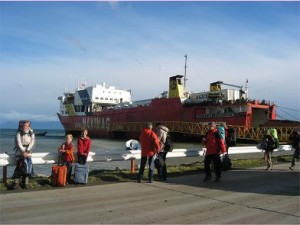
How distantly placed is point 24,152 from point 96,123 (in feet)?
164

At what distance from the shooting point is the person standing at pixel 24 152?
8438mm

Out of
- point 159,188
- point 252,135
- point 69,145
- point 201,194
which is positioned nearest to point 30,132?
point 69,145

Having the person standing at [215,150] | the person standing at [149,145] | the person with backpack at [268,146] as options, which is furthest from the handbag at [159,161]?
the person with backpack at [268,146]

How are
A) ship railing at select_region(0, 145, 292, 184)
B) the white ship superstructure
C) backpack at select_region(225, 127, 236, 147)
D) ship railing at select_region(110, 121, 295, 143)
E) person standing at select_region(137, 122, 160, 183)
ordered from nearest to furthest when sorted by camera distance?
ship railing at select_region(0, 145, 292, 184), person standing at select_region(137, 122, 160, 183), backpack at select_region(225, 127, 236, 147), ship railing at select_region(110, 121, 295, 143), the white ship superstructure

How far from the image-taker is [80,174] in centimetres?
917

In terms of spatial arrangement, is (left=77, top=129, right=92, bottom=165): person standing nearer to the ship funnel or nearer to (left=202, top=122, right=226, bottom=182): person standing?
(left=202, top=122, right=226, bottom=182): person standing

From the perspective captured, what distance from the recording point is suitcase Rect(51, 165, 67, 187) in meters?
8.78

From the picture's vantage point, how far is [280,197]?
8.29m

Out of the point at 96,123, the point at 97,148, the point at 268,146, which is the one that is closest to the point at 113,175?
the point at 268,146

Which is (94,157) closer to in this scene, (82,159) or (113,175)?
(113,175)

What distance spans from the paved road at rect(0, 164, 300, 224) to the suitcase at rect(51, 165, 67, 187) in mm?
318

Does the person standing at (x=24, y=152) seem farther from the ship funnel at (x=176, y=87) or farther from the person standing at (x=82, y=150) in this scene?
the ship funnel at (x=176, y=87)

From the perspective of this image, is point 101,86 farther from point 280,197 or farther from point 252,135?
point 280,197

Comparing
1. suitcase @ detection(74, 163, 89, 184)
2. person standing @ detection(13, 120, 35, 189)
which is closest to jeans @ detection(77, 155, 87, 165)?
suitcase @ detection(74, 163, 89, 184)
